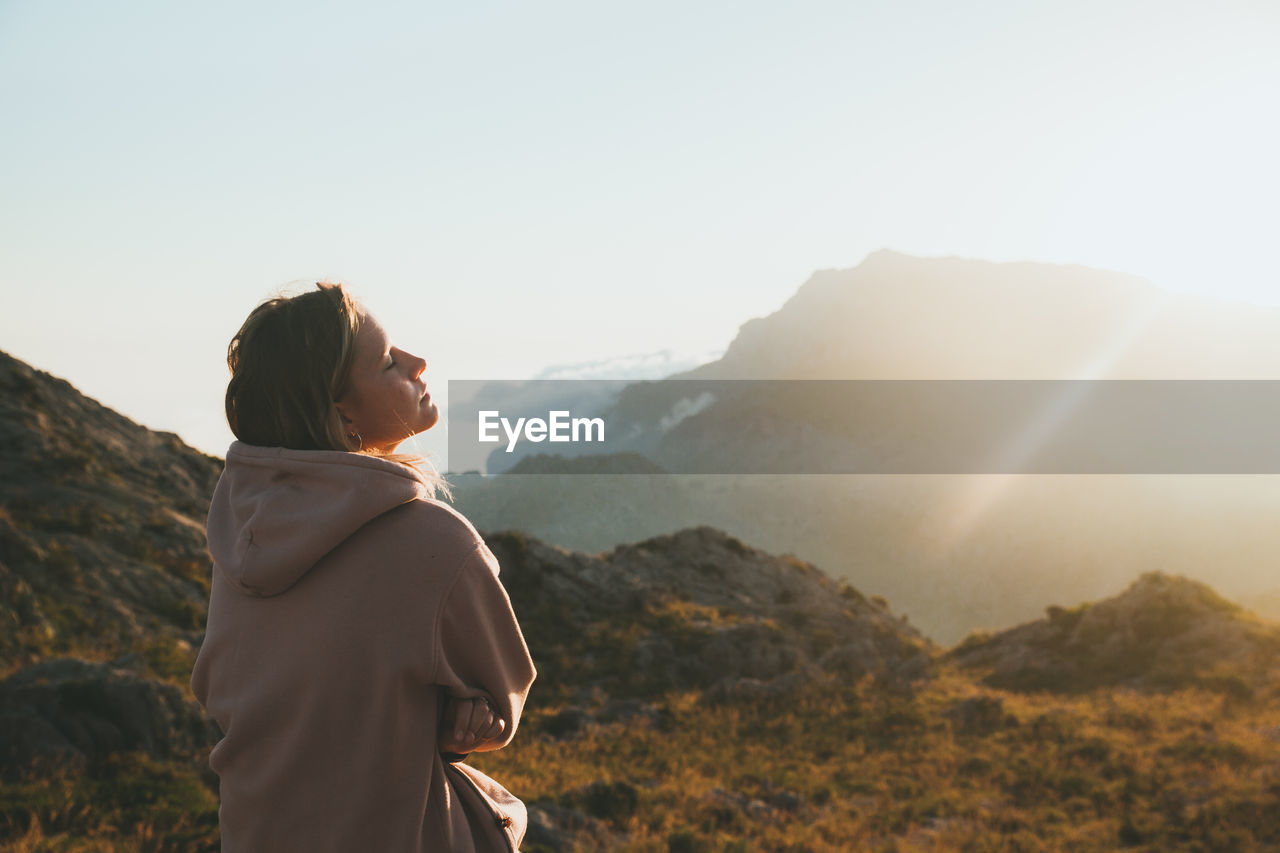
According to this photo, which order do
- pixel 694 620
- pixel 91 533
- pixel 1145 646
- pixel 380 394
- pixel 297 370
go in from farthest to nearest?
pixel 694 620 → pixel 1145 646 → pixel 91 533 → pixel 380 394 → pixel 297 370

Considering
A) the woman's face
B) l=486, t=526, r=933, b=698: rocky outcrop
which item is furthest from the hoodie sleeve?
l=486, t=526, r=933, b=698: rocky outcrop

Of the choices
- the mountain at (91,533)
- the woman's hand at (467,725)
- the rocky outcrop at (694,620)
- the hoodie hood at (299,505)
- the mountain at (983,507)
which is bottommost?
the mountain at (983,507)

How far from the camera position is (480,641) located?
199cm

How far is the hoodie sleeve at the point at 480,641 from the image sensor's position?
6.39 ft

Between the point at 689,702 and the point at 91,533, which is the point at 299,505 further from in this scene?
the point at 689,702

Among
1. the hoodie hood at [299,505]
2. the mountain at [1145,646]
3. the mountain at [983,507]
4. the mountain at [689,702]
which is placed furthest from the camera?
the mountain at [983,507]

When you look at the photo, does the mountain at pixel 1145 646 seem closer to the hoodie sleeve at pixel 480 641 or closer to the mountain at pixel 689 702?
the mountain at pixel 689 702

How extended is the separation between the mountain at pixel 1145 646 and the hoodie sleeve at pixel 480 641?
29.7 meters

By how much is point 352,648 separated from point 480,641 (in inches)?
10.7

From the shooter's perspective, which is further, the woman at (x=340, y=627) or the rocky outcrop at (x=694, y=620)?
the rocky outcrop at (x=694, y=620)

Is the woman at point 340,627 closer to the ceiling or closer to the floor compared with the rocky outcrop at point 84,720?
closer to the ceiling

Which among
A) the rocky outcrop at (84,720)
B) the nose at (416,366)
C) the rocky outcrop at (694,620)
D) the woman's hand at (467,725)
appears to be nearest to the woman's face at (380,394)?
the nose at (416,366)

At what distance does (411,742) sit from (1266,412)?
202655 mm

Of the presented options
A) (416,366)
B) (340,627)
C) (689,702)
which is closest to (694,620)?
(689,702)
